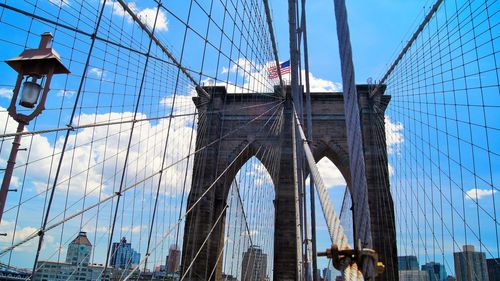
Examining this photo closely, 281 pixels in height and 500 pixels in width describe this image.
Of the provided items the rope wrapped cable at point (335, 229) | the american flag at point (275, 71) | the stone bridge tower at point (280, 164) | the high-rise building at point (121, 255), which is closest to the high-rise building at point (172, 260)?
the high-rise building at point (121, 255)

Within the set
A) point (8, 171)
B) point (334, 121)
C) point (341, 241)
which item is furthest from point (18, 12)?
point (334, 121)

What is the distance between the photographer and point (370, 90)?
56.9 feet

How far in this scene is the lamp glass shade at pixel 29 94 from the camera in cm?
363

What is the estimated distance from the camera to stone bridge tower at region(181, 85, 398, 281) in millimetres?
14781

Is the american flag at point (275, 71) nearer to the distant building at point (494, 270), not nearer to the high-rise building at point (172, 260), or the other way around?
the high-rise building at point (172, 260)

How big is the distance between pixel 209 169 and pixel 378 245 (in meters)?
7.26

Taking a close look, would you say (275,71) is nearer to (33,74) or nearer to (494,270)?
(494,270)

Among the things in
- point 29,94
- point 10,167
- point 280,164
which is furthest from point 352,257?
point 280,164

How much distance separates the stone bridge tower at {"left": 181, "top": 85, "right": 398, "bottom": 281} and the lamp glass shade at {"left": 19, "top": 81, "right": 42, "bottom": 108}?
9.38 m

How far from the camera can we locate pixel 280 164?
1428 cm

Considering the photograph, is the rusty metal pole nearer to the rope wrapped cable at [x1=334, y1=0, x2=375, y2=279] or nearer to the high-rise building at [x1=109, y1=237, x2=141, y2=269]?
Answer: the high-rise building at [x1=109, y1=237, x2=141, y2=269]

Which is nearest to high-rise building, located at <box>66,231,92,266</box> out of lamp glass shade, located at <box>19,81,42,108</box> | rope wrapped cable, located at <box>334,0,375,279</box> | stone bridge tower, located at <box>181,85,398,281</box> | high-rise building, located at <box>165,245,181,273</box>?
high-rise building, located at <box>165,245,181,273</box>

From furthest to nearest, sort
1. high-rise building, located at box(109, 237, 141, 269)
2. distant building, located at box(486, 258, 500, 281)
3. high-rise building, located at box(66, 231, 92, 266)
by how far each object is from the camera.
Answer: high-rise building, located at box(109, 237, 141, 269)
distant building, located at box(486, 258, 500, 281)
high-rise building, located at box(66, 231, 92, 266)

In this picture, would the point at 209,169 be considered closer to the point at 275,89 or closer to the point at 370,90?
the point at 275,89
